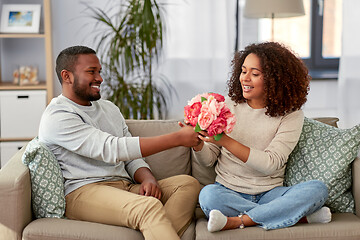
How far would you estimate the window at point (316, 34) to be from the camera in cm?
475

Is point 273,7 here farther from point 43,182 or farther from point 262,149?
point 43,182

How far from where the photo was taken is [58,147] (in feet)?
7.79

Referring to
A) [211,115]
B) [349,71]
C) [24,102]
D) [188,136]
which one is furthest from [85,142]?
[349,71]

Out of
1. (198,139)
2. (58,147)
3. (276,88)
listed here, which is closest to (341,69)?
(276,88)

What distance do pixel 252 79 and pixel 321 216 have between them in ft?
2.23

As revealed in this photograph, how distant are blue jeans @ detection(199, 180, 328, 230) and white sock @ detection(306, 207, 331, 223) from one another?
0.06ft

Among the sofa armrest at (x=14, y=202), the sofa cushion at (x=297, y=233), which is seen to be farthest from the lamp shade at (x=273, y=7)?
the sofa armrest at (x=14, y=202)

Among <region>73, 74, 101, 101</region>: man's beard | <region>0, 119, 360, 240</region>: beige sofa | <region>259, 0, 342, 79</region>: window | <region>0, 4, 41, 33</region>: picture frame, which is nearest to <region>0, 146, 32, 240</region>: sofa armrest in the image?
<region>0, 119, 360, 240</region>: beige sofa

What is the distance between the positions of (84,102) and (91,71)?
15 cm

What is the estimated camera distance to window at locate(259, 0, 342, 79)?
4.75 meters

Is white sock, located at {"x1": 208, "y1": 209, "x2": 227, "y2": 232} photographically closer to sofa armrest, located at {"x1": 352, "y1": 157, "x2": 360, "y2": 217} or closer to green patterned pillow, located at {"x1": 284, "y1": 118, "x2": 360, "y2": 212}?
green patterned pillow, located at {"x1": 284, "y1": 118, "x2": 360, "y2": 212}

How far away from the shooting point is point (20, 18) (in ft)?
13.5

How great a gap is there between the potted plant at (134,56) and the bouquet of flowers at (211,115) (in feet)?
5.42

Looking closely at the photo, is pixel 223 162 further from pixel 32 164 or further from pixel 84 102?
pixel 32 164
